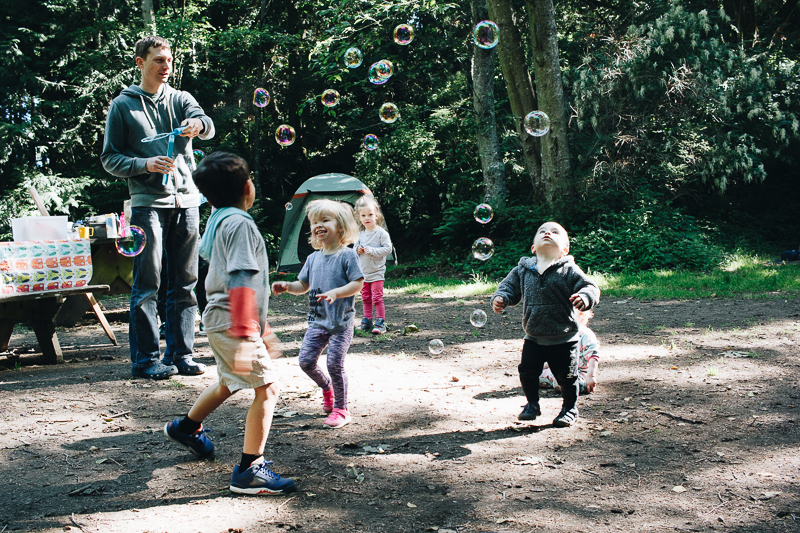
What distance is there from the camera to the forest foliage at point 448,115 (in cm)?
1309

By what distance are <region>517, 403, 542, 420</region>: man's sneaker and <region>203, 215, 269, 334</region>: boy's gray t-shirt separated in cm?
174

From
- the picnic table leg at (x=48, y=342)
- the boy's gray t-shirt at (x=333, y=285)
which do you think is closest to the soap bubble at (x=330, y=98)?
the picnic table leg at (x=48, y=342)

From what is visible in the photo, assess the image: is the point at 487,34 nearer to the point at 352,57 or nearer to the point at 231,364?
the point at 352,57

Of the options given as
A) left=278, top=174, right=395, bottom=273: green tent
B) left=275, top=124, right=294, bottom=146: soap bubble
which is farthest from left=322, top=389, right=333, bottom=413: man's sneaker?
left=278, top=174, right=395, bottom=273: green tent

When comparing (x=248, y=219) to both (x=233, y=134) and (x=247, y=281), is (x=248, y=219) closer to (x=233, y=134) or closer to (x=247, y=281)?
(x=247, y=281)

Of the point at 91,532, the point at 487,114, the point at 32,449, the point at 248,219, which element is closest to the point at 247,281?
the point at 248,219

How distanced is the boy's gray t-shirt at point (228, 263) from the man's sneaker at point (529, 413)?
5.72 ft

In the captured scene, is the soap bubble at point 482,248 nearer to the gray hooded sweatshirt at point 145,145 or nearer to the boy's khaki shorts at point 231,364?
the gray hooded sweatshirt at point 145,145

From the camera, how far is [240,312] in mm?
2719

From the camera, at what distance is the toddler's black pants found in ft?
11.9

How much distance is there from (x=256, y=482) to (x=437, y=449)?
1.00m

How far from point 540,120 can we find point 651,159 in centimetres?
542

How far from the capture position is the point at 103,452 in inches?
127

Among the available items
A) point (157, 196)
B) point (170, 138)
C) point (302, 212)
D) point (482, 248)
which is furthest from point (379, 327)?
point (302, 212)
